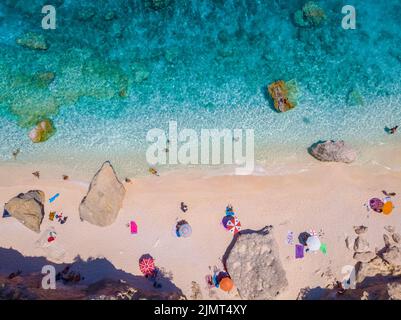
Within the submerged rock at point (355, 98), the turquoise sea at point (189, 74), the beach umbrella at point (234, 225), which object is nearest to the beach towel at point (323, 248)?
the beach umbrella at point (234, 225)

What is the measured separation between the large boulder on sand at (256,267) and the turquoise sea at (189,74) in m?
3.96

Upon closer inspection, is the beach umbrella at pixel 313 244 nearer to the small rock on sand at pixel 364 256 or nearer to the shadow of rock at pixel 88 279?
the small rock on sand at pixel 364 256

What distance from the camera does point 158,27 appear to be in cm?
1839

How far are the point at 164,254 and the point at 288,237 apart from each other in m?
5.78

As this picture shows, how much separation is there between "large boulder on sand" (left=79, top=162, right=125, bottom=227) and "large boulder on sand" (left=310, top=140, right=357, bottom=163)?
31.1 feet

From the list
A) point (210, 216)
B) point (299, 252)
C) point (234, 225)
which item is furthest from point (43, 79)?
point (299, 252)

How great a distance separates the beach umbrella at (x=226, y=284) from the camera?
1573 cm

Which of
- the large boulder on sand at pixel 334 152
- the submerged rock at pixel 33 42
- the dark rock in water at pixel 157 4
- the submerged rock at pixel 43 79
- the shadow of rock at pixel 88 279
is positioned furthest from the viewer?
the dark rock in water at pixel 157 4

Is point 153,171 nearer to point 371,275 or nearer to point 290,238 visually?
point 290,238

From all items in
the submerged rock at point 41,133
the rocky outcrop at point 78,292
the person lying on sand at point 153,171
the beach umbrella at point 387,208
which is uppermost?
the submerged rock at point 41,133

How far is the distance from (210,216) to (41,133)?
29.9ft

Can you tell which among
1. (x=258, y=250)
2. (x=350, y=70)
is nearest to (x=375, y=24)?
(x=350, y=70)
